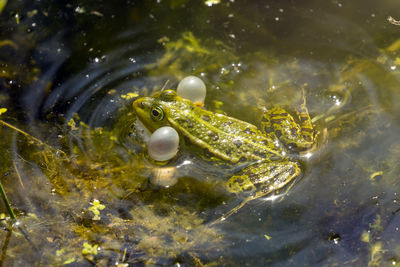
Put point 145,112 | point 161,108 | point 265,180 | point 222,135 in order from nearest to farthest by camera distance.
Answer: point 265,180, point 222,135, point 161,108, point 145,112

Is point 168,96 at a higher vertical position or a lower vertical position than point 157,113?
higher

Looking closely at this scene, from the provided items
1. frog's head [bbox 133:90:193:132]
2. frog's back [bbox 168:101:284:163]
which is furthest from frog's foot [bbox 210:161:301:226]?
frog's head [bbox 133:90:193:132]

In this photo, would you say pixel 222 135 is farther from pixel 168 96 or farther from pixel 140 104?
pixel 140 104

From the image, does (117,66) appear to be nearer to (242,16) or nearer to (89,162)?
(89,162)

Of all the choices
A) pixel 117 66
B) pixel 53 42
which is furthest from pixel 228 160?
pixel 53 42

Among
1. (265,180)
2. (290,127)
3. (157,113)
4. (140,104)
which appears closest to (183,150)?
(157,113)

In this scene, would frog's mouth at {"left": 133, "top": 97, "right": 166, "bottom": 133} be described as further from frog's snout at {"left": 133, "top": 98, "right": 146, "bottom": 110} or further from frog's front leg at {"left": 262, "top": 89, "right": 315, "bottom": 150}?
frog's front leg at {"left": 262, "top": 89, "right": 315, "bottom": 150}

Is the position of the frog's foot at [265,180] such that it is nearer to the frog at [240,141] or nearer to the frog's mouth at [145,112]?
the frog at [240,141]
